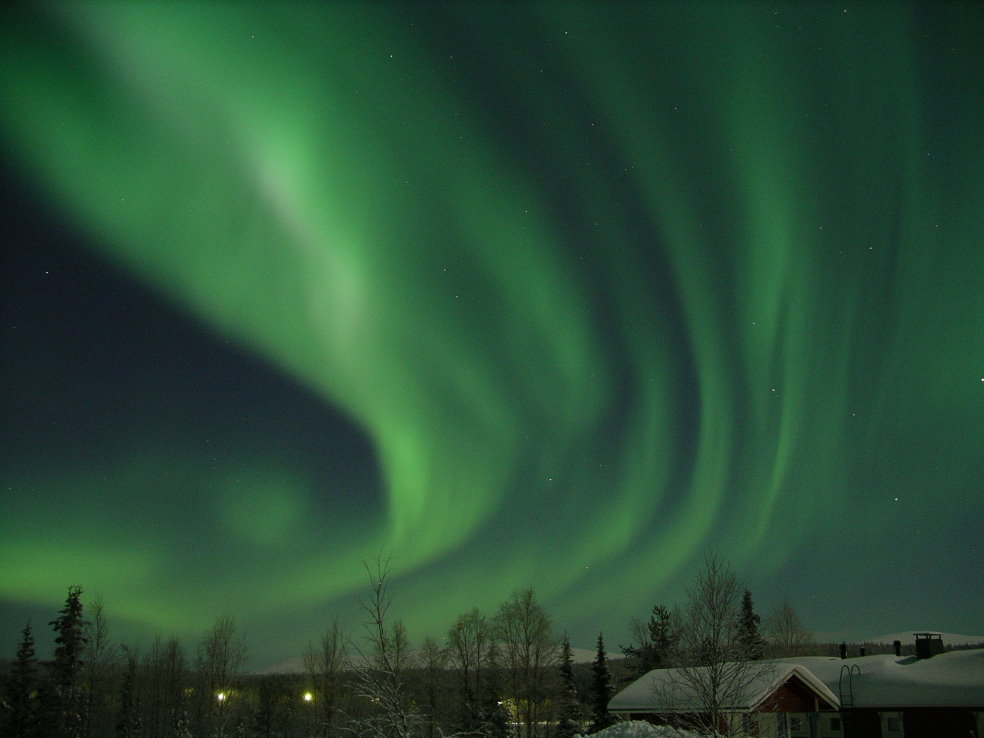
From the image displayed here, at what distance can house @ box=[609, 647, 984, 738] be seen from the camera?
2872 cm

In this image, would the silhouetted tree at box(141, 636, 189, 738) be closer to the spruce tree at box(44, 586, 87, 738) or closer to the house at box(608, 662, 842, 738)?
the spruce tree at box(44, 586, 87, 738)

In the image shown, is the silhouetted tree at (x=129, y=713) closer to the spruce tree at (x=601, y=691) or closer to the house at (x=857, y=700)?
the spruce tree at (x=601, y=691)

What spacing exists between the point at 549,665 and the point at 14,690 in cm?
3639

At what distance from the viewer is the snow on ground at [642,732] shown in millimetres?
20375

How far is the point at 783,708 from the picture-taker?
97.6 feet

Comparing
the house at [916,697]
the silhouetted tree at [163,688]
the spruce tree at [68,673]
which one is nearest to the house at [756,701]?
the house at [916,697]

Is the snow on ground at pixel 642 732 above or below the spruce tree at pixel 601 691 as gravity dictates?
above

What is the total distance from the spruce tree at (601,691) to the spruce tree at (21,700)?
32.4 m

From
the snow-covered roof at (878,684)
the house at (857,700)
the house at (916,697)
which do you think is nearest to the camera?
the house at (857,700)

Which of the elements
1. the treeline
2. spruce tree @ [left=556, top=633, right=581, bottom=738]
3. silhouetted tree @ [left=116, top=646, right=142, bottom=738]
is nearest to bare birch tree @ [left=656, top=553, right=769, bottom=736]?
the treeline

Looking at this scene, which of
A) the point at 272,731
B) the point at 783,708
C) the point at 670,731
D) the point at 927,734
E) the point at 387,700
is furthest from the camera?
the point at 272,731

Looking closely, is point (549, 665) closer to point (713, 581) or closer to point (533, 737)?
point (533, 737)

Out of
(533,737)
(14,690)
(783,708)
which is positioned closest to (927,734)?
(783,708)

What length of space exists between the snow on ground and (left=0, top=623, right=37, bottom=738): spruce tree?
3454 cm
